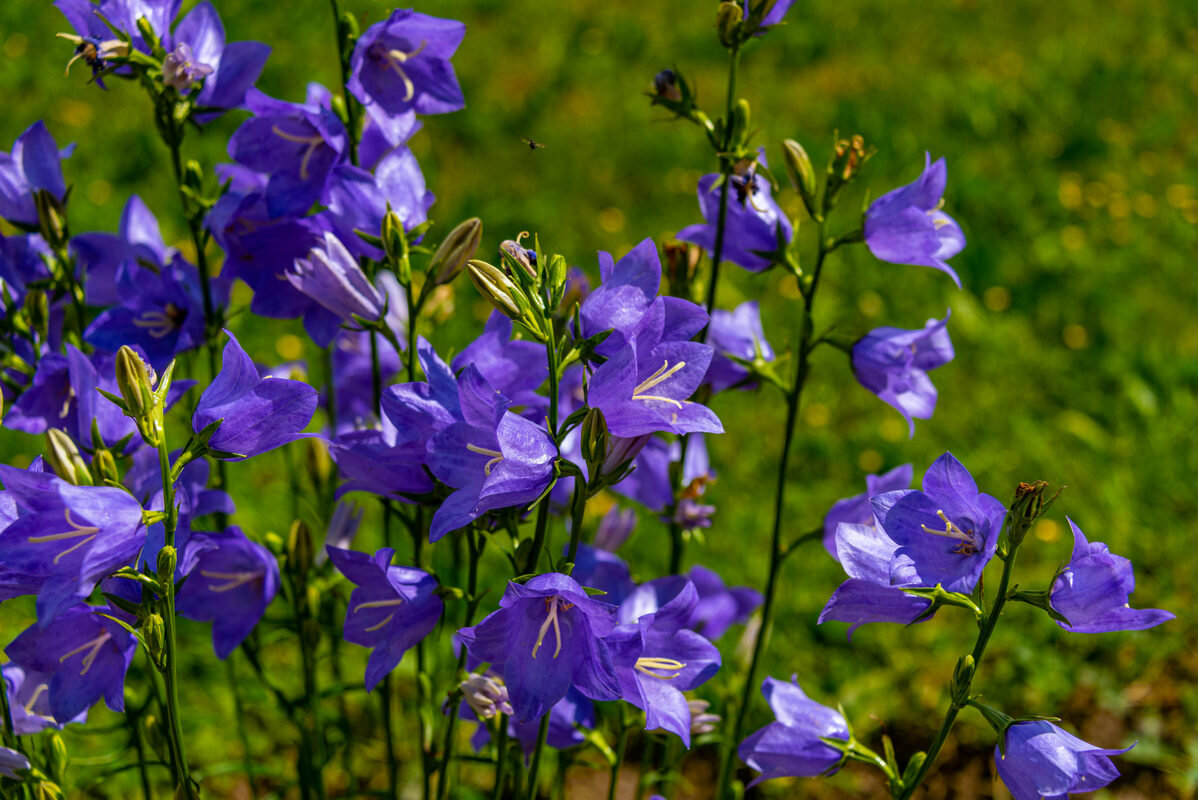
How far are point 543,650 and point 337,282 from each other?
0.63 meters

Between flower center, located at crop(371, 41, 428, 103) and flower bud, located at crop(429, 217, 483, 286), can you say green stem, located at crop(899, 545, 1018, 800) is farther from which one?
flower center, located at crop(371, 41, 428, 103)

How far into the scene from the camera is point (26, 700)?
5.64 ft

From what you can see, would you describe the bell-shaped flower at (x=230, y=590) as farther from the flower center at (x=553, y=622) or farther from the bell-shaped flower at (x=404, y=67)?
the bell-shaped flower at (x=404, y=67)

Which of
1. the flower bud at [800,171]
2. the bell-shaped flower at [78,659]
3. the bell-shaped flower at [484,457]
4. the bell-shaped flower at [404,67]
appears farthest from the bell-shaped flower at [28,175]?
the flower bud at [800,171]

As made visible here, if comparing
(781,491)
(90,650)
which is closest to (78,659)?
(90,650)

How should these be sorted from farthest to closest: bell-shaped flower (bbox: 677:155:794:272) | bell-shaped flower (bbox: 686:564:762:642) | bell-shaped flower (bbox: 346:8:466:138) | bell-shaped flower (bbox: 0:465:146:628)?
1. bell-shaped flower (bbox: 686:564:762:642)
2. bell-shaped flower (bbox: 677:155:794:272)
3. bell-shaped flower (bbox: 346:8:466:138)
4. bell-shaped flower (bbox: 0:465:146:628)

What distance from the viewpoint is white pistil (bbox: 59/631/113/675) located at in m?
1.56

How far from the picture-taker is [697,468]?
2.22m

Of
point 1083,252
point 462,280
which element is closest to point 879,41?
point 1083,252

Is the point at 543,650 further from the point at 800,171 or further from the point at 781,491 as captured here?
the point at 800,171

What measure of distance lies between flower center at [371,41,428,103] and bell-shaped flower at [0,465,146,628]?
917mm

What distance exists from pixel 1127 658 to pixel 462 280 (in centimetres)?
274

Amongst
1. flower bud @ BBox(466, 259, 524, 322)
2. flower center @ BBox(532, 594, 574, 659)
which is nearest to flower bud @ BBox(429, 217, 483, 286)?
flower bud @ BBox(466, 259, 524, 322)

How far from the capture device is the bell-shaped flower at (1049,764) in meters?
1.36
